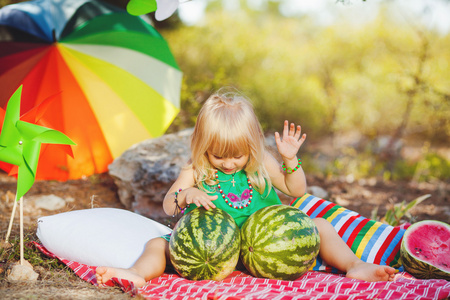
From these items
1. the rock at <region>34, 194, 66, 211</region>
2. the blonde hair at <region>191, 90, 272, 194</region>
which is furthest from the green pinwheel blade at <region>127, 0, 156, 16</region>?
the rock at <region>34, 194, 66, 211</region>

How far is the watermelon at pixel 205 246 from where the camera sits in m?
2.71

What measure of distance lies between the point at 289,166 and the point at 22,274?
206 cm

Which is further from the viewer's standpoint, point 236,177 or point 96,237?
point 236,177

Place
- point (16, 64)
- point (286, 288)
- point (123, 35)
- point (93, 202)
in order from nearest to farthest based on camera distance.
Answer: point (286, 288) < point (93, 202) < point (16, 64) < point (123, 35)

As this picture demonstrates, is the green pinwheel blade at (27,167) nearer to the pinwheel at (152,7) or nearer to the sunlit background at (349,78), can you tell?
the pinwheel at (152,7)

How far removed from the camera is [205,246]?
270 centimetres

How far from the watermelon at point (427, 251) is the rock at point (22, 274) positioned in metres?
2.63

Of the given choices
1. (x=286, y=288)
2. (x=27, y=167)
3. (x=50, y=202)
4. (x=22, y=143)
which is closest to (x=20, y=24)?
(x=50, y=202)

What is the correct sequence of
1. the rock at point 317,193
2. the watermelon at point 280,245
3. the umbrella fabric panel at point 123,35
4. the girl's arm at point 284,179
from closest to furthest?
the watermelon at point 280,245 < the girl's arm at point 284,179 < the rock at point 317,193 < the umbrella fabric panel at point 123,35

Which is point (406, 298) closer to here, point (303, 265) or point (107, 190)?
point (303, 265)

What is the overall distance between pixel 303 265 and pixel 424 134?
9.67m

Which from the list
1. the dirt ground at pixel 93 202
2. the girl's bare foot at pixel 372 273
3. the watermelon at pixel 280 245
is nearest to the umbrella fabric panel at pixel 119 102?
the dirt ground at pixel 93 202

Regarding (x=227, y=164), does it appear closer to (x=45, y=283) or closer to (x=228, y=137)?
(x=228, y=137)

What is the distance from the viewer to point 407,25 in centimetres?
1000
